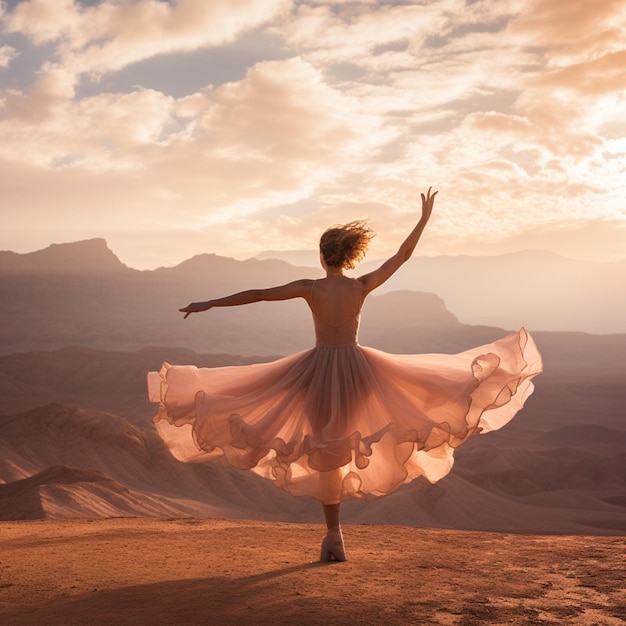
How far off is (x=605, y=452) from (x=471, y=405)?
1656 inches

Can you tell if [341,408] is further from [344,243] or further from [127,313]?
[127,313]

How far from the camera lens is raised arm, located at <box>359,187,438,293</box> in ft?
19.2

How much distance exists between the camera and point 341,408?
5301mm

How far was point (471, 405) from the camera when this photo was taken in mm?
5141

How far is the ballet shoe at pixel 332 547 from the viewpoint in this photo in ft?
19.1

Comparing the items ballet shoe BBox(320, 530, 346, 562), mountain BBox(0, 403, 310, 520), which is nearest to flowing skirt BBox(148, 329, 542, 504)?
ballet shoe BBox(320, 530, 346, 562)

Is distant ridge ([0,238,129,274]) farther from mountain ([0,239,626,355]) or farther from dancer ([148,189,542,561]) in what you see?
dancer ([148,189,542,561])

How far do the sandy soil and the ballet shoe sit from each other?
0.10 m

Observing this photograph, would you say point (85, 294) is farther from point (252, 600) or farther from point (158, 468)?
point (252, 600)

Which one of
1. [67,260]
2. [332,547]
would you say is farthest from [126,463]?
[67,260]

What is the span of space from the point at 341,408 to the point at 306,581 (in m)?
1.18

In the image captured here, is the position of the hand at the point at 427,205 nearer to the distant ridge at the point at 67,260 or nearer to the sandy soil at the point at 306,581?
the sandy soil at the point at 306,581

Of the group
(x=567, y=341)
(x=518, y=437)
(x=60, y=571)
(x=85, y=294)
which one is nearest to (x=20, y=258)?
(x=85, y=294)

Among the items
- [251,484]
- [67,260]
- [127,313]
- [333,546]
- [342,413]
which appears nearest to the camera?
[342,413]
